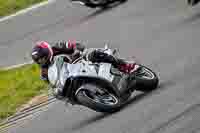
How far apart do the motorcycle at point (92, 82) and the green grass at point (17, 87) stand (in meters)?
3.27

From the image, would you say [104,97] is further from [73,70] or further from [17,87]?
[17,87]

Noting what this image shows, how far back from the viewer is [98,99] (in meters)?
12.2

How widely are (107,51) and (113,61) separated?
0.64ft

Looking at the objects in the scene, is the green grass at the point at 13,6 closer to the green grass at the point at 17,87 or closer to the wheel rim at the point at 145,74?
the green grass at the point at 17,87

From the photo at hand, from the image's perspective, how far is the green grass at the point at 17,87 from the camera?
15.8 metres

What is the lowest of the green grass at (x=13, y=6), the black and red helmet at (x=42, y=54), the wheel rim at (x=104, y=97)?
the green grass at (x=13, y=6)

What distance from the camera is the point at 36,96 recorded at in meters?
15.7

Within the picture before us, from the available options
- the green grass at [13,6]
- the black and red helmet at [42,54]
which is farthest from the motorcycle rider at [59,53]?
the green grass at [13,6]

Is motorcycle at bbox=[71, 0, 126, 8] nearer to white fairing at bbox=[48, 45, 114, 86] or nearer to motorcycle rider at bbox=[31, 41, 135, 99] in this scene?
motorcycle rider at bbox=[31, 41, 135, 99]

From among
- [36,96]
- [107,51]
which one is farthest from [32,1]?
[107,51]

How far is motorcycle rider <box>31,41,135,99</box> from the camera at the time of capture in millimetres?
12328

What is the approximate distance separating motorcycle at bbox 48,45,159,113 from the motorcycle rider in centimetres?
9

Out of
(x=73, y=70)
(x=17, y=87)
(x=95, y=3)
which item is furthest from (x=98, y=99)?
(x=95, y=3)

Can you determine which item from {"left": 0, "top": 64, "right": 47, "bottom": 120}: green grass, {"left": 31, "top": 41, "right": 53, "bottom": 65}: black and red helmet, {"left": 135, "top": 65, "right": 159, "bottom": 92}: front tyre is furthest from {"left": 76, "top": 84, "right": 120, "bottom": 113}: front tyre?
{"left": 0, "top": 64, "right": 47, "bottom": 120}: green grass
